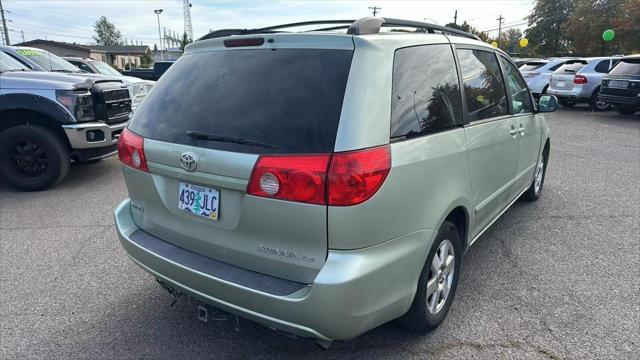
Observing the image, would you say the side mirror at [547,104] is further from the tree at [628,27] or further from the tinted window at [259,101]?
the tree at [628,27]

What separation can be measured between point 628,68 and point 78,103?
1305 cm

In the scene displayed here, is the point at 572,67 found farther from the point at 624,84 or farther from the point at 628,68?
the point at 624,84

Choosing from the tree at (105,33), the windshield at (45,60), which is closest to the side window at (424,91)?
the windshield at (45,60)

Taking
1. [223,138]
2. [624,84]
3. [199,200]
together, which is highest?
[624,84]

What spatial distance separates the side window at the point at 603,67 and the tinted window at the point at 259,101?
1491 centimetres

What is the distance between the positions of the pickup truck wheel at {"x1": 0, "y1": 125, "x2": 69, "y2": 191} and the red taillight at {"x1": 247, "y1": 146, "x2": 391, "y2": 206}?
4735 millimetres

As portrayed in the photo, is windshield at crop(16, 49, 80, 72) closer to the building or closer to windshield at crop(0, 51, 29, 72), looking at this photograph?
windshield at crop(0, 51, 29, 72)

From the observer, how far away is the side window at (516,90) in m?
3.79

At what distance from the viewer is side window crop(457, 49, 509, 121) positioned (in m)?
2.94

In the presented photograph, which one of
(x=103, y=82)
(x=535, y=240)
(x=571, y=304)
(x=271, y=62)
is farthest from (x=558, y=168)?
(x=103, y=82)

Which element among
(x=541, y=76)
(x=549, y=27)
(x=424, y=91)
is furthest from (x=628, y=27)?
(x=424, y=91)

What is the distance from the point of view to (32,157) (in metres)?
5.62

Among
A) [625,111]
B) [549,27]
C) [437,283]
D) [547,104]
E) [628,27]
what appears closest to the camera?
[437,283]

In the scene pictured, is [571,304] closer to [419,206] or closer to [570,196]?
[419,206]
